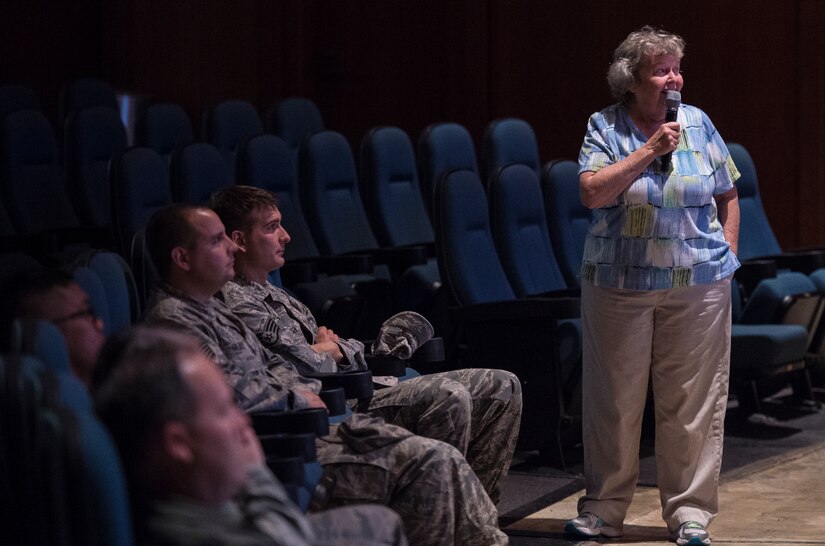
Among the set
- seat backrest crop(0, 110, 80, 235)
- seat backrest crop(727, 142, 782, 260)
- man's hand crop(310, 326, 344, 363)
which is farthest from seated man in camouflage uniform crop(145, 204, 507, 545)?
seat backrest crop(727, 142, 782, 260)

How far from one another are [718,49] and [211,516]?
180 inches

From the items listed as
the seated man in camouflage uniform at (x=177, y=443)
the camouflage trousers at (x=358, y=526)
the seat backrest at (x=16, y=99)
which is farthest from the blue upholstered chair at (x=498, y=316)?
the seat backrest at (x=16, y=99)

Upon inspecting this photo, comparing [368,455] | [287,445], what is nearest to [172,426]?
[287,445]

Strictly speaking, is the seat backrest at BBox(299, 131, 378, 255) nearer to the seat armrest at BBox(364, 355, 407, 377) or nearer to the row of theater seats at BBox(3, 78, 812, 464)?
the row of theater seats at BBox(3, 78, 812, 464)

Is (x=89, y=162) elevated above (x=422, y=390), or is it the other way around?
(x=89, y=162)

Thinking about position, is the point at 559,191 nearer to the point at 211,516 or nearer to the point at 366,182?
the point at 366,182

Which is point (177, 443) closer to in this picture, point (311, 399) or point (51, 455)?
point (51, 455)

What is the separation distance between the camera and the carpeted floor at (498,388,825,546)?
3.14m

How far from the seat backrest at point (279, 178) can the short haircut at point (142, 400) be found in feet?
8.50

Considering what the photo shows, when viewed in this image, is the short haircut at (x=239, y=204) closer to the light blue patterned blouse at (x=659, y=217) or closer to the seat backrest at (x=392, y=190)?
the light blue patterned blouse at (x=659, y=217)

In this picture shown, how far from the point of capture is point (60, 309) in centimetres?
181

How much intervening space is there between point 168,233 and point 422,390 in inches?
25.0

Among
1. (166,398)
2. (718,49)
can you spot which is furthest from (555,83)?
(166,398)

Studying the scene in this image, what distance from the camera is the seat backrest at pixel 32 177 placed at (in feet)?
14.5
